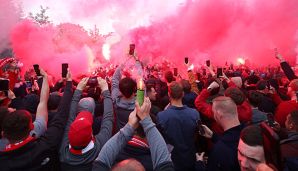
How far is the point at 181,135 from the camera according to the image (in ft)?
13.3

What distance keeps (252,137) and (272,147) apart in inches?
27.5

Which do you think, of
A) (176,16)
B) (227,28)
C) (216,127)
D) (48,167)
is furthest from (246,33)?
(48,167)

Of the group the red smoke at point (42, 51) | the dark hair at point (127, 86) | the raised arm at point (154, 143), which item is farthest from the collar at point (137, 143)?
the red smoke at point (42, 51)

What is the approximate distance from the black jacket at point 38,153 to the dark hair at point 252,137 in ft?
6.34

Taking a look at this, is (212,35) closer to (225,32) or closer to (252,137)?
(225,32)

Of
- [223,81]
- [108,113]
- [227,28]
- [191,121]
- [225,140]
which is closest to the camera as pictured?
[225,140]

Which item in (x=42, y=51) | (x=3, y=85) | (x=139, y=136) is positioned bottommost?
(x=139, y=136)

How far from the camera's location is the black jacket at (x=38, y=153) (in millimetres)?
2688

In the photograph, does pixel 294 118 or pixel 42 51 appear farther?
pixel 42 51

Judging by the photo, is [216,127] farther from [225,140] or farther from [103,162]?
[103,162]

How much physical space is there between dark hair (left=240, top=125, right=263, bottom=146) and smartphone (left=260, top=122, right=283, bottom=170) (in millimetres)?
510

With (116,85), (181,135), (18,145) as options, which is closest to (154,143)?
(18,145)

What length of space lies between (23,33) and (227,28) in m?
10.9

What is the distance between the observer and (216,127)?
15.4 ft
